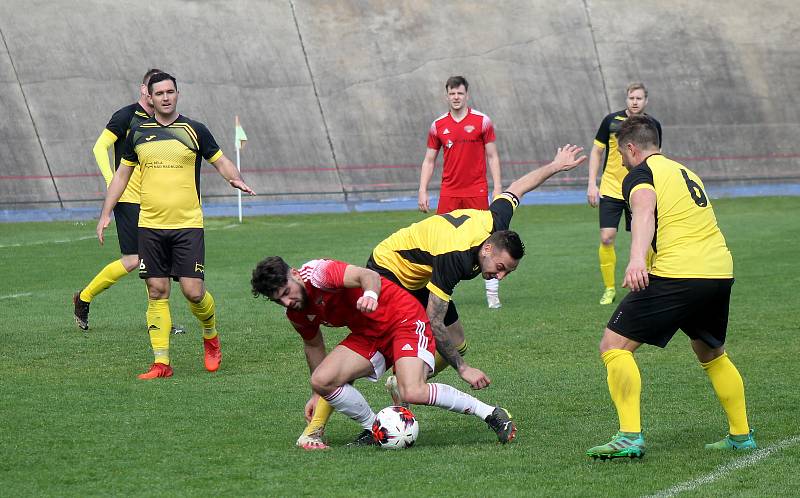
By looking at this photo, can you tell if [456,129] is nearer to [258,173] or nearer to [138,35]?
[258,173]

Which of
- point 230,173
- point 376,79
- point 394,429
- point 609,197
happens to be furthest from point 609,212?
point 376,79

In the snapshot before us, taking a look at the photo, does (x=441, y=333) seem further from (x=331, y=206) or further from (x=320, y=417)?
(x=331, y=206)

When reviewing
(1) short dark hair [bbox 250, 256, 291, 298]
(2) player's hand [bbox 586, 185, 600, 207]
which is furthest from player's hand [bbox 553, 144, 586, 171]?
(2) player's hand [bbox 586, 185, 600, 207]

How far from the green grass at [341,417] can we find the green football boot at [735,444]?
0.60 feet

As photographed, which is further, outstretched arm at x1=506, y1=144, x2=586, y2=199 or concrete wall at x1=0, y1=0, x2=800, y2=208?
concrete wall at x1=0, y1=0, x2=800, y2=208

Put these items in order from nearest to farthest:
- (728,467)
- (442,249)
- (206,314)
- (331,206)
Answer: (728,467) < (442,249) < (206,314) < (331,206)

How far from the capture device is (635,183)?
20.6 ft

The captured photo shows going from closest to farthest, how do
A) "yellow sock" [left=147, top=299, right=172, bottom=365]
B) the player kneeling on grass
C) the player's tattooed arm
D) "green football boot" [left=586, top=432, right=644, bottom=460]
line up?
"green football boot" [left=586, top=432, right=644, bottom=460] < the player kneeling on grass < the player's tattooed arm < "yellow sock" [left=147, top=299, right=172, bottom=365]

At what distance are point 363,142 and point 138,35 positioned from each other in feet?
23.2

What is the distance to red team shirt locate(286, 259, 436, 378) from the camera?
6762 mm

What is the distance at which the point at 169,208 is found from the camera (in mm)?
9422

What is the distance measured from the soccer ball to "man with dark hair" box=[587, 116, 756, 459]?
111 centimetres

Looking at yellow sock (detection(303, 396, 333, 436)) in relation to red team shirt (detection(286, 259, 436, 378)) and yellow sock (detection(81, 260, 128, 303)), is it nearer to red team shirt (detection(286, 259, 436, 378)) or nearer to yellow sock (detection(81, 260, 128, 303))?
red team shirt (detection(286, 259, 436, 378))

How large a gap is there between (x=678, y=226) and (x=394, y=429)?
6.56 ft
